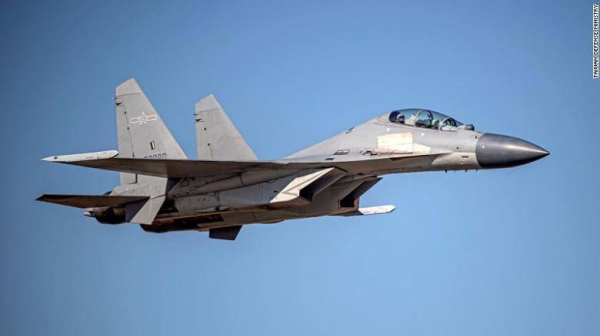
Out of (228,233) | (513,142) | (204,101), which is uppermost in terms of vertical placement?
(204,101)

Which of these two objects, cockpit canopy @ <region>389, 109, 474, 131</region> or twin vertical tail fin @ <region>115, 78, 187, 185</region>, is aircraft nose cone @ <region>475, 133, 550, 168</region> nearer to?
cockpit canopy @ <region>389, 109, 474, 131</region>

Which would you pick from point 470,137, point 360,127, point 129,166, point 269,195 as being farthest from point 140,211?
point 470,137

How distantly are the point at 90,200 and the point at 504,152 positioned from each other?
8305mm

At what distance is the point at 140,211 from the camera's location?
22031 millimetres

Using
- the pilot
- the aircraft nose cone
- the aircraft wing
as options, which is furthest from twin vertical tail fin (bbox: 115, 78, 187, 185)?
the aircraft nose cone

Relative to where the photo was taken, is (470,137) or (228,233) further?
(228,233)

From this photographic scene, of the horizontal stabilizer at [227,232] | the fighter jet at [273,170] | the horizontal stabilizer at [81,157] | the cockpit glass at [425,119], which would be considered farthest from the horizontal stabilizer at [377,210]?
the horizontal stabilizer at [81,157]

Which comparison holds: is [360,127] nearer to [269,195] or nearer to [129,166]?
[269,195]

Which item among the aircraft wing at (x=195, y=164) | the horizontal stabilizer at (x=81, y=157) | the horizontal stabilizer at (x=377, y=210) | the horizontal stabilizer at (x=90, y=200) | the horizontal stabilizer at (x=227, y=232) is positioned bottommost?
the horizontal stabilizer at (x=227, y=232)

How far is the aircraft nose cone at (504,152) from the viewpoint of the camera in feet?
64.0

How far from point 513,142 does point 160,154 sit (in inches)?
310

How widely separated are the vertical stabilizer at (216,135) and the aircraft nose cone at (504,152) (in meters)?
5.40

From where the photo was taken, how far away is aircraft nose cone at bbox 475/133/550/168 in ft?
64.0

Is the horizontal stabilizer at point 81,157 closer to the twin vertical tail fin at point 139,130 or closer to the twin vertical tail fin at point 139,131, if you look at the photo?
the twin vertical tail fin at point 139,131
